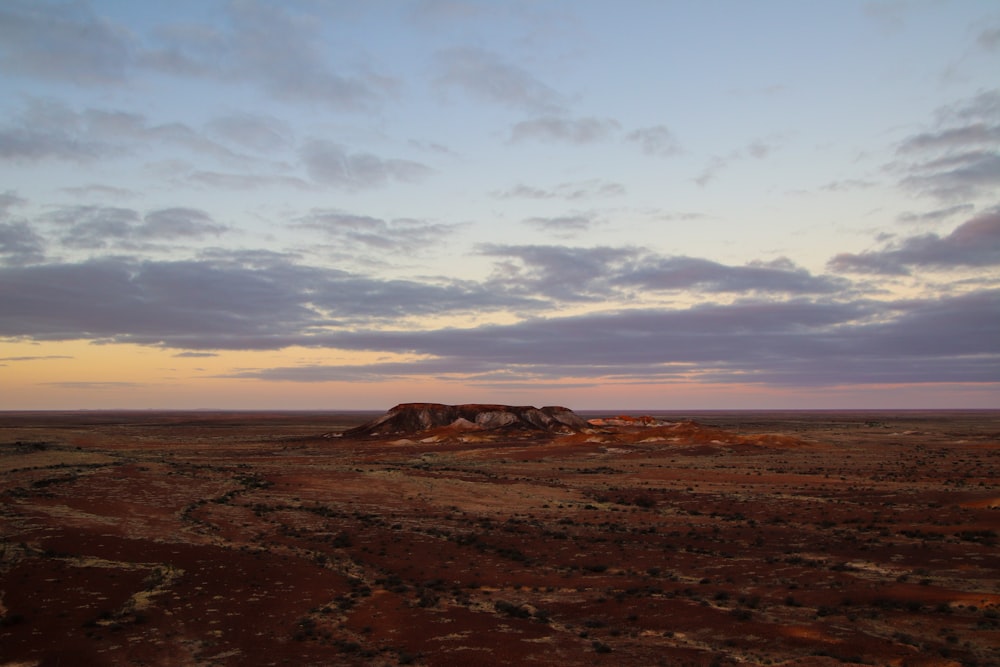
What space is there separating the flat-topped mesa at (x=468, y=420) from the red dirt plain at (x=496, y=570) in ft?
170

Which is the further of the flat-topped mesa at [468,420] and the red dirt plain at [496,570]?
the flat-topped mesa at [468,420]

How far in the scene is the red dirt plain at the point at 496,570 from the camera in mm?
13359

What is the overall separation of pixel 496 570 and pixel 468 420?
7877 cm

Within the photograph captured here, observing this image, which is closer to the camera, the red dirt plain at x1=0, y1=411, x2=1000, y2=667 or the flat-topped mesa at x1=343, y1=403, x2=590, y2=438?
the red dirt plain at x1=0, y1=411, x2=1000, y2=667

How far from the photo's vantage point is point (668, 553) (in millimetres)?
22891

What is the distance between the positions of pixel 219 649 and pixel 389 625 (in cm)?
351

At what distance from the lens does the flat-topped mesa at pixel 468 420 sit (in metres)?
97.2

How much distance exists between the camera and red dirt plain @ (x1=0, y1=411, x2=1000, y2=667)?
1336 cm

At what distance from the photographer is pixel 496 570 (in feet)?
67.3

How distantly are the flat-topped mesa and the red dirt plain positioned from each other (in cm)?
5172

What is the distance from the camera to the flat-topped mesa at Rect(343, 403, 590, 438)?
319 feet

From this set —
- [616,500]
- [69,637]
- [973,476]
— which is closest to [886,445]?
[973,476]

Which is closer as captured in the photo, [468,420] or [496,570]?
[496,570]

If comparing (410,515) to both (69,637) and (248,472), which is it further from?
(248,472)
